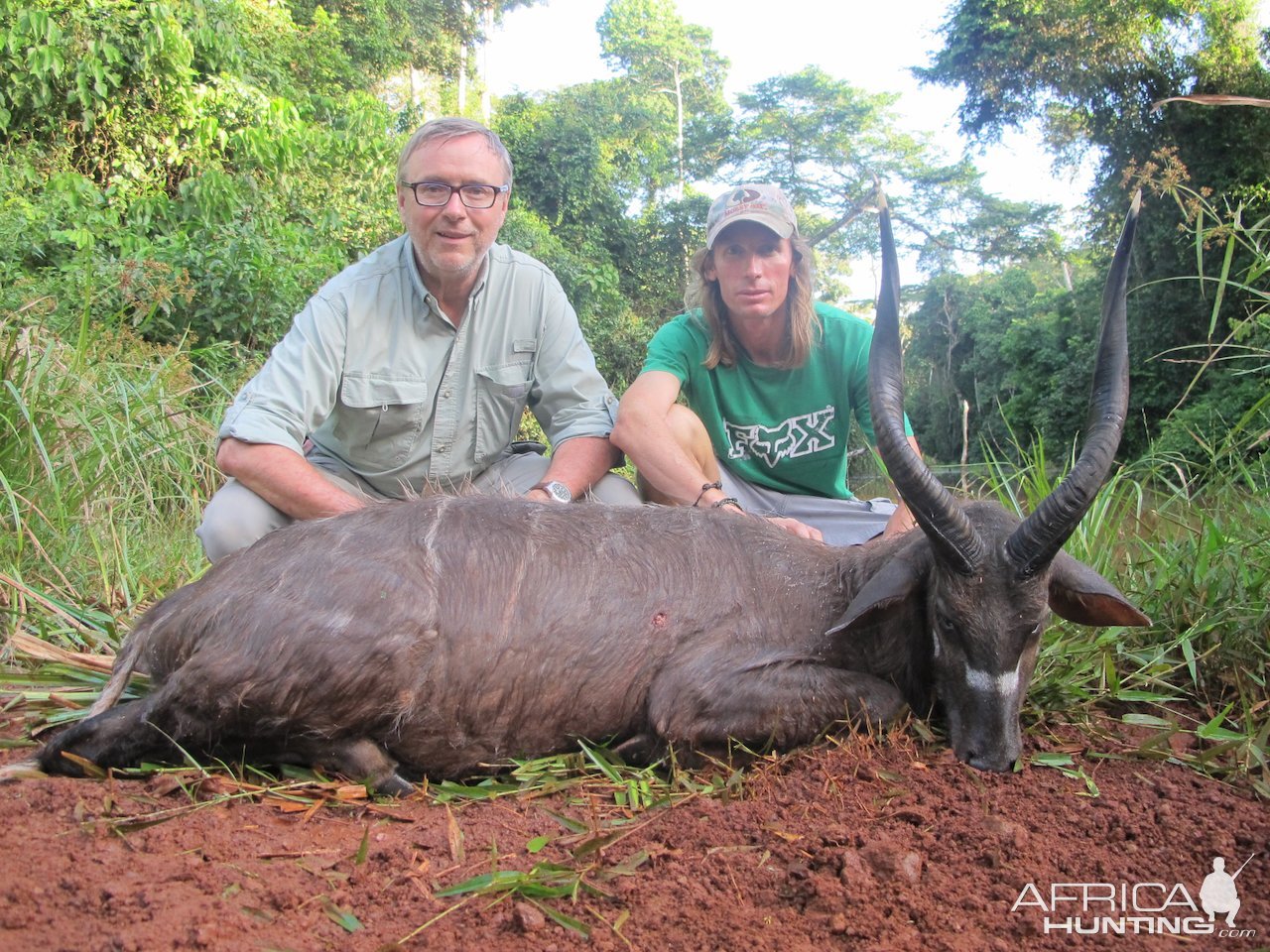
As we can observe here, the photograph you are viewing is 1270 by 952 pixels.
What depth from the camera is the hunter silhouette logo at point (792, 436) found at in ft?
17.7

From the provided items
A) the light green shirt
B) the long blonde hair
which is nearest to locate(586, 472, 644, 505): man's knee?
the light green shirt

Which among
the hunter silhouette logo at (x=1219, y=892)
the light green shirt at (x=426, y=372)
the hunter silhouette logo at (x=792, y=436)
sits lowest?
the hunter silhouette logo at (x=1219, y=892)

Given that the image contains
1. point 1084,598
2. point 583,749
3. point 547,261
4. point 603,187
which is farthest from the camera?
point 603,187

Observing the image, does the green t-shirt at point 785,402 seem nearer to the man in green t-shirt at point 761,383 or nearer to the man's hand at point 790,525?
the man in green t-shirt at point 761,383

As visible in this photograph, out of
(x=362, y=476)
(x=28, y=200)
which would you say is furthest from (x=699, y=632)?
(x=28, y=200)

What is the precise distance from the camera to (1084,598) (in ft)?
11.5

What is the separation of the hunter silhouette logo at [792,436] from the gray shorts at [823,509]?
20cm

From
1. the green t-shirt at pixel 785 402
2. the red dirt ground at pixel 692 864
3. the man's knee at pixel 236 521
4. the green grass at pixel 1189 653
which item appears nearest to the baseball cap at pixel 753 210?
the green t-shirt at pixel 785 402

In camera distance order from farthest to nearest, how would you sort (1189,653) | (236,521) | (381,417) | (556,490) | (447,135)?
1. (381,417)
2. (447,135)
3. (556,490)
4. (236,521)
5. (1189,653)

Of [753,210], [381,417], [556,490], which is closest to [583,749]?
[556,490]

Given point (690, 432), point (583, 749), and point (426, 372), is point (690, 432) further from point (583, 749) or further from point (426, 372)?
point (583, 749)

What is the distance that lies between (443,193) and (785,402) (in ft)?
6.58

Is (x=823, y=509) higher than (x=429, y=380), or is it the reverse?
(x=429, y=380)
